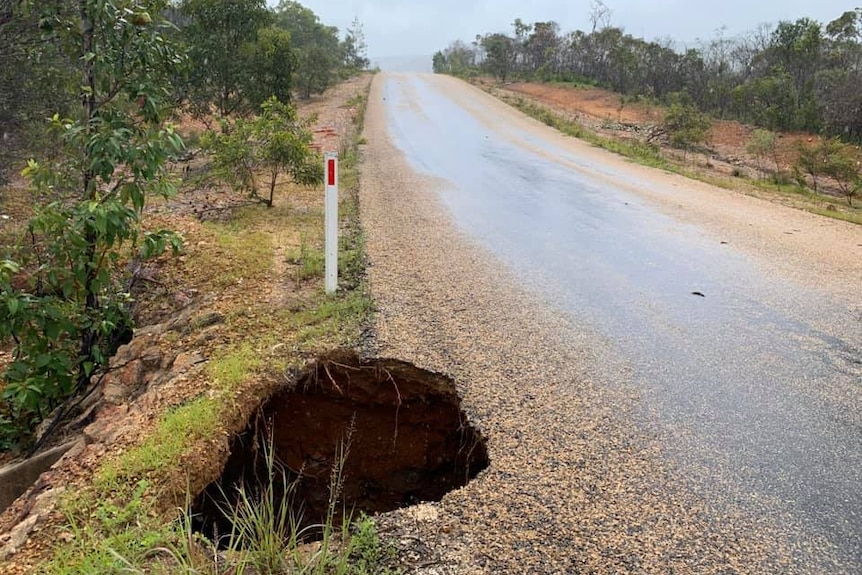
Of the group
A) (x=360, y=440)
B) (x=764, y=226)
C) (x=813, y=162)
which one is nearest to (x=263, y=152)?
(x=360, y=440)

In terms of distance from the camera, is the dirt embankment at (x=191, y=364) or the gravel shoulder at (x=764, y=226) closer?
the dirt embankment at (x=191, y=364)

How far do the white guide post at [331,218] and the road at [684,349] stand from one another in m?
0.57

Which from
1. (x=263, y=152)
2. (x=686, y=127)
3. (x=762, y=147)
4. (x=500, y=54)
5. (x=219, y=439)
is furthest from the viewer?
(x=500, y=54)

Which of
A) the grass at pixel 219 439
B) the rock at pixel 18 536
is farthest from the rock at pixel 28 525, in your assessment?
the grass at pixel 219 439

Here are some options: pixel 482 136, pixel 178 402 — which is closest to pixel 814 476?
pixel 178 402

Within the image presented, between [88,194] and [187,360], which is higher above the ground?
[88,194]

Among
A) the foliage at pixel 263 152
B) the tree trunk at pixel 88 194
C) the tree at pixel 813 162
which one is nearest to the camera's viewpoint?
the tree trunk at pixel 88 194

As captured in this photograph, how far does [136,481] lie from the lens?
3.05 metres

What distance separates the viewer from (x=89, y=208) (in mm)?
3959

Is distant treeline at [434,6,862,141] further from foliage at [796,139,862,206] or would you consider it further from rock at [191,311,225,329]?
rock at [191,311,225,329]

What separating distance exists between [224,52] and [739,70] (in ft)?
79.6

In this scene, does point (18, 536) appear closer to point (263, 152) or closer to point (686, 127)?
point (263, 152)

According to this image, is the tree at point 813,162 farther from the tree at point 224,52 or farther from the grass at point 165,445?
the grass at point 165,445

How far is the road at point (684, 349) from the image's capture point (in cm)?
272
